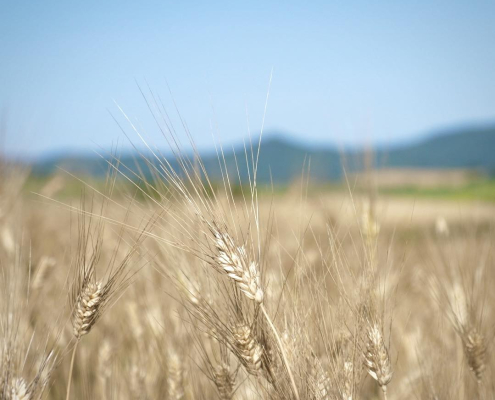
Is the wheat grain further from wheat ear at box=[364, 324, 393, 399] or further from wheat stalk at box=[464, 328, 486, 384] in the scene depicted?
wheat stalk at box=[464, 328, 486, 384]

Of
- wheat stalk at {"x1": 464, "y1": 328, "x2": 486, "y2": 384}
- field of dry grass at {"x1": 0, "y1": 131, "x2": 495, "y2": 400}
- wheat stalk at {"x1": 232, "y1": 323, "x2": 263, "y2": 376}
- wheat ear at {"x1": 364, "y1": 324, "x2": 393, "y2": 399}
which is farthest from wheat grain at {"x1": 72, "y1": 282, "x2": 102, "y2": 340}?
wheat stalk at {"x1": 464, "y1": 328, "x2": 486, "y2": 384}

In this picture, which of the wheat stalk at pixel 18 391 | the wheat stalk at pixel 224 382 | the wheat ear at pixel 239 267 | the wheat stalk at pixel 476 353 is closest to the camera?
the wheat ear at pixel 239 267

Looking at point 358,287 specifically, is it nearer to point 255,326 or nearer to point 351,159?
point 255,326

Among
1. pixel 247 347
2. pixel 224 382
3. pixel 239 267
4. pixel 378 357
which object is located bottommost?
pixel 224 382

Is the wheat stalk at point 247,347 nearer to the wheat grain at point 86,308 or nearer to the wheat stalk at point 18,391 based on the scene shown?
the wheat grain at point 86,308

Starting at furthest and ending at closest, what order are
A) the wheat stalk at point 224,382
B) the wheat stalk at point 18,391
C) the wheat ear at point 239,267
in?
the wheat stalk at point 224,382
the wheat stalk at point 18,391
the wheat ear at point 239,267

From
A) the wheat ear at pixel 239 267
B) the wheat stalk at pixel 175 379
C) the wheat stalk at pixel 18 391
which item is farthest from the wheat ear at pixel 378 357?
the wheat stalk at pixel 18 391

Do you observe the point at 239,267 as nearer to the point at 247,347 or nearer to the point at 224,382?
the point at 247,347

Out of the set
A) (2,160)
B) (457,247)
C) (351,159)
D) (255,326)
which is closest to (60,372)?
(2,160)

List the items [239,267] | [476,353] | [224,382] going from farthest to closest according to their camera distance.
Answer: [476,353] → [224,382] → [239,267]

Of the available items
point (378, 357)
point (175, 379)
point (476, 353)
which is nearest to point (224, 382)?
point (175, 379)

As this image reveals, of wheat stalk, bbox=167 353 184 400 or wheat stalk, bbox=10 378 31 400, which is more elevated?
wheat stalk, bbox=10 378 31 400

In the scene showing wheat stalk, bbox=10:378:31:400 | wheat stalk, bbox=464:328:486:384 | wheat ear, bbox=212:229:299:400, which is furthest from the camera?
wheat stalk, bbox=464:328:486:384

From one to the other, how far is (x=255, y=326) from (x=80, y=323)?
1.48 feet
